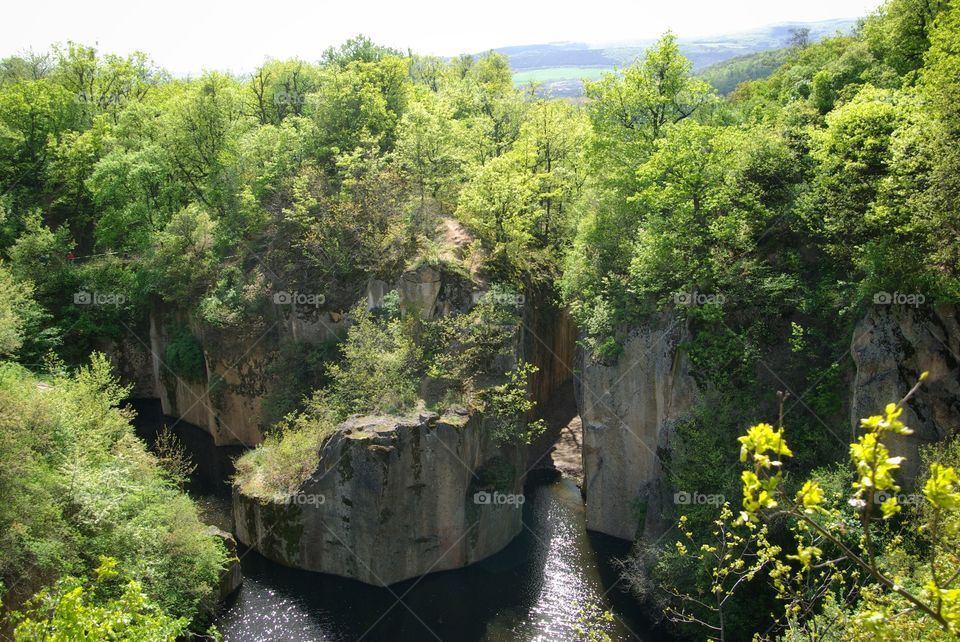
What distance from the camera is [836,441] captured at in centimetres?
2359

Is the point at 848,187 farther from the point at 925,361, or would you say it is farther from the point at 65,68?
the point at 65,68

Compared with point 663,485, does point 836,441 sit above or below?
above

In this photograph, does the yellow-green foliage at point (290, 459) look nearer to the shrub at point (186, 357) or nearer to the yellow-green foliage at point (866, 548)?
the shrub at point (186, 357)

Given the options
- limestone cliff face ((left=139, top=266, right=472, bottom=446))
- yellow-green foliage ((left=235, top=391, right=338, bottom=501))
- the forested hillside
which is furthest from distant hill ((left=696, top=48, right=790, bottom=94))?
yellow-green foliage ((left=235, top=391, right=338, bottom=501))

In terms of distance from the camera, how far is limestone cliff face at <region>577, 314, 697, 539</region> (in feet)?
90.1

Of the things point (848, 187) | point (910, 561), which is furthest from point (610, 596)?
point (848, 187)

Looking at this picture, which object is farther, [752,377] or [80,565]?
[752,377]

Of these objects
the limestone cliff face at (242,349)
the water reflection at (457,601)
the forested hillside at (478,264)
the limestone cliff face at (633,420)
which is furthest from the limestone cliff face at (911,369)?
the limestone cliff face at (242,349)

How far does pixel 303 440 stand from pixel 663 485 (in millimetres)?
14272

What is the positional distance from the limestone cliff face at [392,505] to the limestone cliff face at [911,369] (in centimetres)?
1367

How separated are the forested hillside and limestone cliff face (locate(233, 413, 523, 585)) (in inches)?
59.7

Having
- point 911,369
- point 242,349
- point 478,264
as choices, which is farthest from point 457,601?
point 242,349

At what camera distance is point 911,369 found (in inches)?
827

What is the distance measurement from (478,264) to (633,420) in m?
9.89
